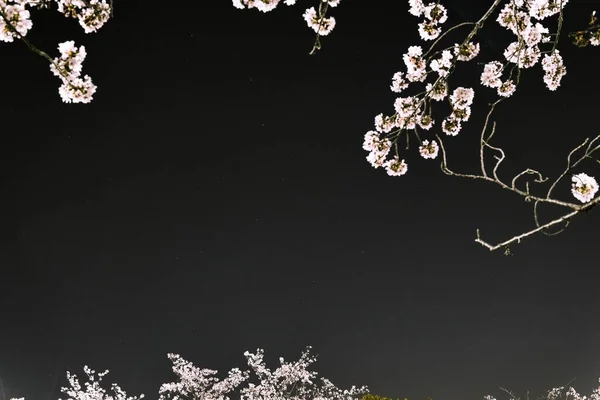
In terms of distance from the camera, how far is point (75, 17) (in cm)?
337

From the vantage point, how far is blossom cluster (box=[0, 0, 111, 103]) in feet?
9.45

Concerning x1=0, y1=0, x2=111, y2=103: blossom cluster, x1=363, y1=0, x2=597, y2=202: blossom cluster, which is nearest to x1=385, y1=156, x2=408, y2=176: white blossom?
x1=363, y1=0, x2=597, y2=202: blossom cluster

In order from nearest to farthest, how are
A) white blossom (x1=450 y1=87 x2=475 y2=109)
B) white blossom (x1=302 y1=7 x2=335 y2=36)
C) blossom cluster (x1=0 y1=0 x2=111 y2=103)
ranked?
blossom cluster (x1=0 y1=0 x2=111 y2=103) < white blossom (x1=302 y1=7 x2=335 y2=36) < white blossom (x1=450 y1=87 x2=475 y2=109)

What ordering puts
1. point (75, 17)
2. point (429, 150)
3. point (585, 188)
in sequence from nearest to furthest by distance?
1. point (585, 188)
2. point (75, 17)
3. point (429, 150)

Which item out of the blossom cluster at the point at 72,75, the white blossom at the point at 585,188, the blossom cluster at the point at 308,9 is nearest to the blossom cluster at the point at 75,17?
the blossom cluster at the point at 72,75

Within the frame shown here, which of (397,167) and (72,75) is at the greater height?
(397,167)

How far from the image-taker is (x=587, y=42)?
3457mm

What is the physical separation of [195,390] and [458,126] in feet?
88.3

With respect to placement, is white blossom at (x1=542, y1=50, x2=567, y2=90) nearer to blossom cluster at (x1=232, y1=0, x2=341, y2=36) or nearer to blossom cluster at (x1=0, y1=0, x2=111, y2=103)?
blossom cluster at (x1=232, y1=0, x2=341, y2=36)

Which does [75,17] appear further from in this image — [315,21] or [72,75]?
[315,21]

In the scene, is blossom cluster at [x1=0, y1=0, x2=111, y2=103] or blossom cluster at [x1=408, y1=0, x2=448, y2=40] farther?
blossom cluster at [x1=408, y1=0, x2=448, y2=40]

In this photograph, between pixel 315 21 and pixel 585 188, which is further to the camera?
pixel 315 21

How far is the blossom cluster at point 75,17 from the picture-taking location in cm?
288

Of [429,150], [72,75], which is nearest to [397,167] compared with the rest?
[429,150]
